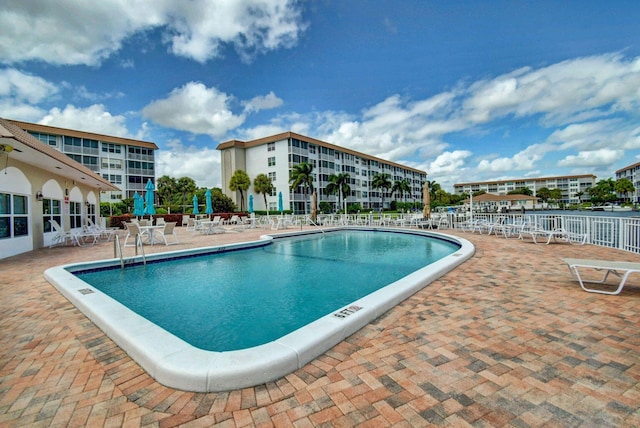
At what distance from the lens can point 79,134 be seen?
36469 mm

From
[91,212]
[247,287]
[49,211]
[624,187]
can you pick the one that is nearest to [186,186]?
[91,212]

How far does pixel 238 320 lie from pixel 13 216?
10556 millimetres

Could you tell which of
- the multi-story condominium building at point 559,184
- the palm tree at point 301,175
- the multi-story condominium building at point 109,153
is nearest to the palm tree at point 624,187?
the multi-story condominium building at point 559,184

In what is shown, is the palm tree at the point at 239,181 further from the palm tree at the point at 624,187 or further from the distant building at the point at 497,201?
the palm tree at the point at 624,187

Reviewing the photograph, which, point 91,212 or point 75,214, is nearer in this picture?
point 75,214

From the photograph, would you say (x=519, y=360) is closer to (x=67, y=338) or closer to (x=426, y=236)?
(x=67, y=338)

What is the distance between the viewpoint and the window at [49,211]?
12.0 m

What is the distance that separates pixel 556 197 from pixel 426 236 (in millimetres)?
105696

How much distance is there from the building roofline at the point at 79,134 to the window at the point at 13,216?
30433mm

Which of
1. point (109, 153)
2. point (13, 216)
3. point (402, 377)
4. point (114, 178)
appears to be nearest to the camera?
point (402, 377)

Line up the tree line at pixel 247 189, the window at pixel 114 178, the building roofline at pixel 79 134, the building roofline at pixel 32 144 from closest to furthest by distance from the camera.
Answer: the building roofline at pixel 32 144
the building roofline at pixel 79 134
the tree line at pixel 247 189
the window at pixel 114 178

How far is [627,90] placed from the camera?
51.5ft

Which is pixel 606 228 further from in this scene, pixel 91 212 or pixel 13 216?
pixel 91 212

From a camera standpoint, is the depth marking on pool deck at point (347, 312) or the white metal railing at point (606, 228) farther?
the white metal railing at point (606, 228)
